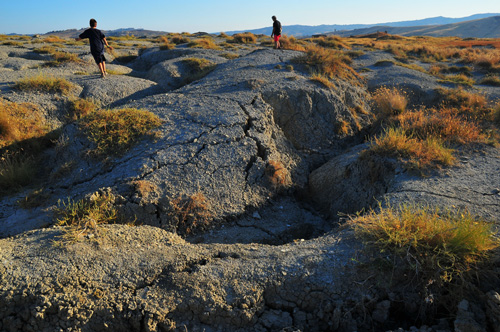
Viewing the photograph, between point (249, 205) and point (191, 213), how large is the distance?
3.62 ft

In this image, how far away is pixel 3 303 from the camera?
273cm

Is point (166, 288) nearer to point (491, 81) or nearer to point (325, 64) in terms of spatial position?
point (325, 64)

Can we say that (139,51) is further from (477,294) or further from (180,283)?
(477,294)

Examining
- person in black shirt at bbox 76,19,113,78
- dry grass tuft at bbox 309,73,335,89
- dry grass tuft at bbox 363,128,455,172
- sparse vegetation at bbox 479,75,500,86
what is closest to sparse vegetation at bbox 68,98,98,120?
person in black shirt at bbox 76,19,113,78

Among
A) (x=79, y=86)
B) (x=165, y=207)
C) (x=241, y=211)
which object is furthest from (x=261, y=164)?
(x=79, y=86)

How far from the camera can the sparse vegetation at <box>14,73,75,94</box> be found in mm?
8625

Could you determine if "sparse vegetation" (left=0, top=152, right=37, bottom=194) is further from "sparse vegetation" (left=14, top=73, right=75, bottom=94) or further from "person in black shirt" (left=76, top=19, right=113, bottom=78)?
"person in black shirt" (left=76, top=19, right=113, bottom=78)

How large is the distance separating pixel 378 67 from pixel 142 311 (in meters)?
14.5

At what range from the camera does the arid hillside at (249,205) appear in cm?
295

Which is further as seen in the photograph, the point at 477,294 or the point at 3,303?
the point at 477,294

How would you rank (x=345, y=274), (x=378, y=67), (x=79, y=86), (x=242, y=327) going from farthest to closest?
1. (x=378, y=67)
2. (x=79, y=86)
3. (x=345, y=274)
4. (x=242, y=327)

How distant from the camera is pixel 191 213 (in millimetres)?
4891

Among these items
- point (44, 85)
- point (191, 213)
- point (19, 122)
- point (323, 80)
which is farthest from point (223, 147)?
point (44, 85)

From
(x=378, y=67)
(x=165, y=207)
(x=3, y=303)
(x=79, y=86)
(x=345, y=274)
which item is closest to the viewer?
(x=3, y=303)
